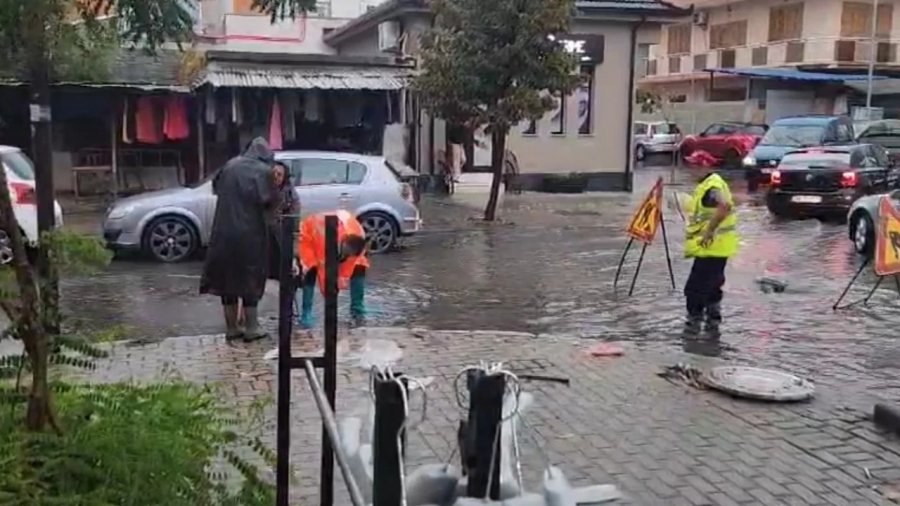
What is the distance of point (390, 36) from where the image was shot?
997 inches

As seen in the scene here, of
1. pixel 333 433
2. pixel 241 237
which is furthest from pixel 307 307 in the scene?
pixel 333 433

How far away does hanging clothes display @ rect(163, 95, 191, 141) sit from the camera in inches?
867

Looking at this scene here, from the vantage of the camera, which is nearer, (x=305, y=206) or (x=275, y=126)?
(x=305, y=206)

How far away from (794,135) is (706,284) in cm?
2026

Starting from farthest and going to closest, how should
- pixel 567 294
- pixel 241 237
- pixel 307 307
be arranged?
pixel 567 294
pixel 307 307
pixel 241 237

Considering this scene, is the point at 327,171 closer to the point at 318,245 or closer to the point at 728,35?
the point at 318,245

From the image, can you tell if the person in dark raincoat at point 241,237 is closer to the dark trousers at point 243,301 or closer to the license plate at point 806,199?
the dark trousers at point 243,301

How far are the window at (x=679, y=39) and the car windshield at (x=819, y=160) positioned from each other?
107ft

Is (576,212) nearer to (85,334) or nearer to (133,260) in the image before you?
(133,260)

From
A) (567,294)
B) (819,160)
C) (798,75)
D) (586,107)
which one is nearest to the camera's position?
(567,294)

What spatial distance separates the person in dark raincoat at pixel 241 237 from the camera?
28.1 ft

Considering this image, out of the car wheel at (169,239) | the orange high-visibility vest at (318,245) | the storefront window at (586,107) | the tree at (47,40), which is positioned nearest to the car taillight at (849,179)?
the storefront window at (586,107)

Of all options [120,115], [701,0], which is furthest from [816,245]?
[701,0]

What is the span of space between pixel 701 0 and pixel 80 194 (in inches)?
1446
